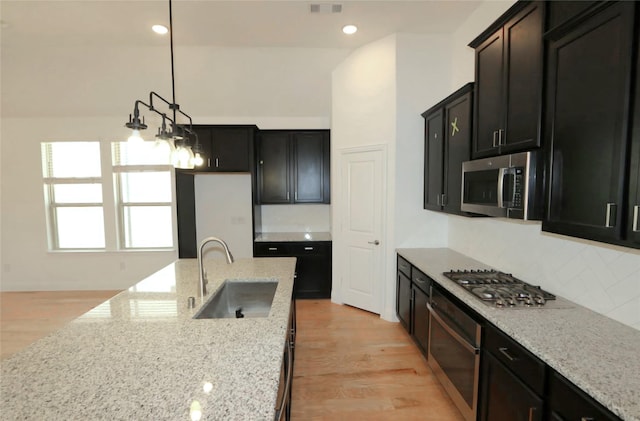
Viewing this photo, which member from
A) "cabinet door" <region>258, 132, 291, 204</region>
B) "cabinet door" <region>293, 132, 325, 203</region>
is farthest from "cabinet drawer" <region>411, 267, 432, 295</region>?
"cabinet door" <region>258, 132, 291, 204</region>

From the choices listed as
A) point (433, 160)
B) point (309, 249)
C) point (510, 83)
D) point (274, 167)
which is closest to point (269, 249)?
point (309, 249)

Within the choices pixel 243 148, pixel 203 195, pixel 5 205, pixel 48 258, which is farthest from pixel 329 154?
pixel 5 205

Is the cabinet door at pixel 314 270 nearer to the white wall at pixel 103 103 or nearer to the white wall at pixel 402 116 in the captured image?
the white wall at pixel 402 116

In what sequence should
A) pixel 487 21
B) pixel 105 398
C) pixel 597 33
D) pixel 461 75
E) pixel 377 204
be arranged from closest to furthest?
pixel 105 398 < pixel 597 33 < pixel 487 21 < pixel 461 75 < pixel 377 204

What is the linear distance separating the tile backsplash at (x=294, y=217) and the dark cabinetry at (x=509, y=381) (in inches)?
133

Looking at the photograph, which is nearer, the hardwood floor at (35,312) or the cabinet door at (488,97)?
the cabinet door at (488,97)

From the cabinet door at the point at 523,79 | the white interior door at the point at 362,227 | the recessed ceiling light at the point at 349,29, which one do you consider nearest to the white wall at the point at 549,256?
the cabinet door at the point at 523,79

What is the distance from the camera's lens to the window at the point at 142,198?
487 cm

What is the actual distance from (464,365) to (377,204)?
199 centimetres

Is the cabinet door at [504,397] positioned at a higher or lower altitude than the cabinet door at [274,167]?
lower

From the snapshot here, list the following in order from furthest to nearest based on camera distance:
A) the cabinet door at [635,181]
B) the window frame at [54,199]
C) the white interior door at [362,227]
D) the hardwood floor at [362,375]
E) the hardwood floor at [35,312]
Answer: the window frame at [54,199] < the white interior door at [362,227] < the hardwood floor at [35,312] < the hardwood floor at [362,375] < the cabinet door at [635,181]

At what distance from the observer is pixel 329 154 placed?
180 inches

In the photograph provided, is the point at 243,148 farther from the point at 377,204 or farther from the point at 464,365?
the point at 464,365

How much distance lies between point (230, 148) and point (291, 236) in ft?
5.10
